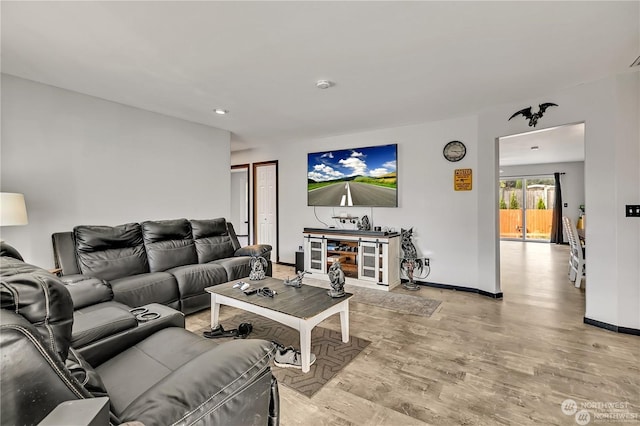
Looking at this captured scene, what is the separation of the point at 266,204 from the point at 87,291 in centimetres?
412

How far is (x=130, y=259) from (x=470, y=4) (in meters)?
3.71

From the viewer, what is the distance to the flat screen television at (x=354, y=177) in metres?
4.65

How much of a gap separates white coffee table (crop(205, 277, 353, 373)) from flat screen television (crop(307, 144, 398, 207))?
244 centimetres

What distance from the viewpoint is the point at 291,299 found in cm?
250

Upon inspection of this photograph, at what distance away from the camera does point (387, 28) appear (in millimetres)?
2006

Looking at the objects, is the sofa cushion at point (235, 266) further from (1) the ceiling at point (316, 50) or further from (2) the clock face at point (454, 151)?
(2) the clock face at point (454, 151)

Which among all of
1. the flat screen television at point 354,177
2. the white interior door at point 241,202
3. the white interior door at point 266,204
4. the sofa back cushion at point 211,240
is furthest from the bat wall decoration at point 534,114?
the white interior door at point 241,202

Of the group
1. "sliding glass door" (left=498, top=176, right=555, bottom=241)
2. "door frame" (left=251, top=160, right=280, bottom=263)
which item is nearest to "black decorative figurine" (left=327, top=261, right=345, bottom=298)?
"door frame" (left=251, top=160, right=280, bottom=263)

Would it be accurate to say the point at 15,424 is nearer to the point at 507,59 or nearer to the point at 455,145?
the point at 507,59

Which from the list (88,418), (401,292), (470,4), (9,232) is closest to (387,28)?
(470,4)

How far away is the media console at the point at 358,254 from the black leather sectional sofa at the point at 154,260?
1.14m

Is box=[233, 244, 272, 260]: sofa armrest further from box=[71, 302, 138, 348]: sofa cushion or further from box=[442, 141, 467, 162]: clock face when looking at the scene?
box=[442, 141, 467, 162]: clock face

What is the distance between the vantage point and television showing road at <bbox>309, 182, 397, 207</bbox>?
4.69 metres

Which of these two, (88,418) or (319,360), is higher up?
(88,418)
